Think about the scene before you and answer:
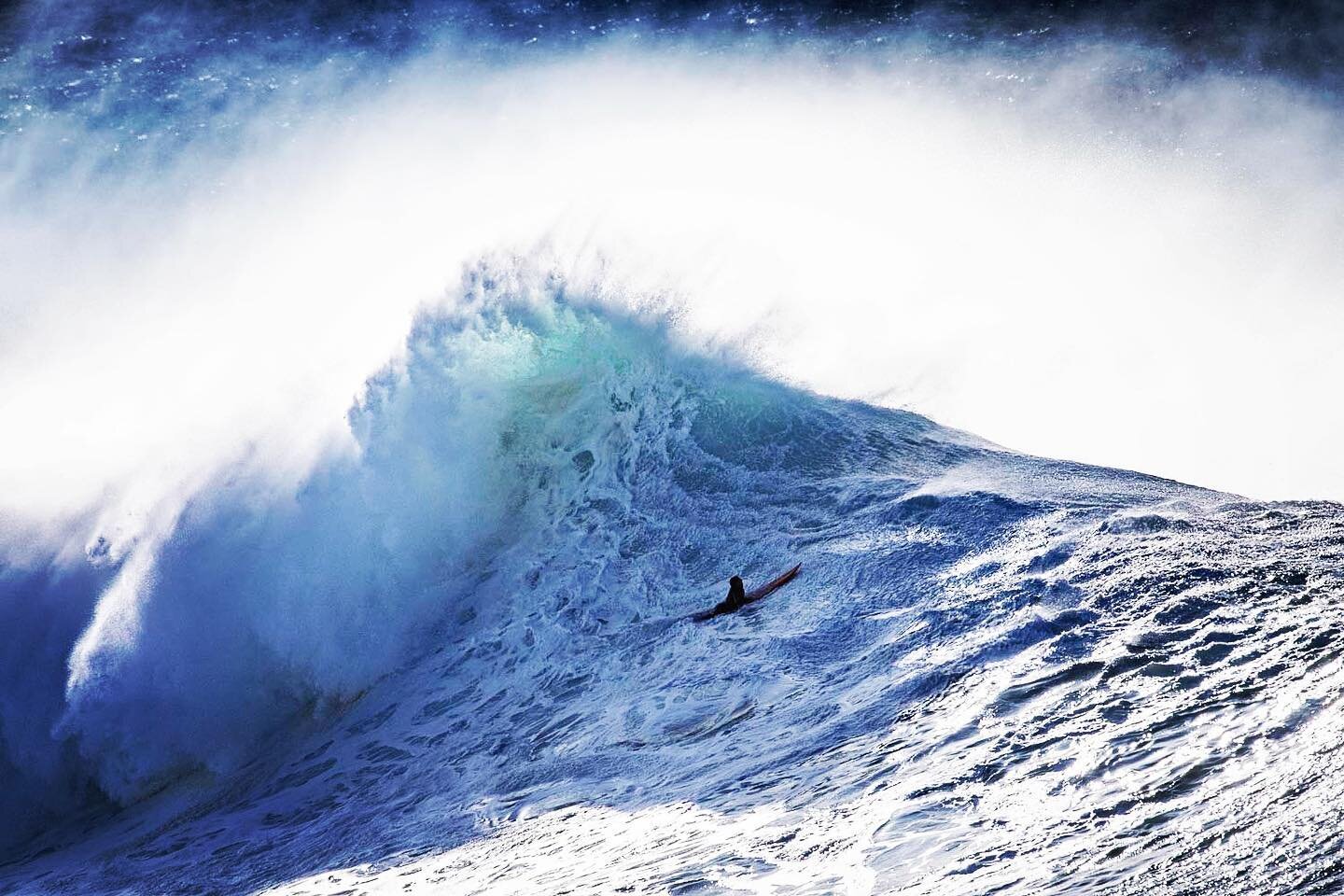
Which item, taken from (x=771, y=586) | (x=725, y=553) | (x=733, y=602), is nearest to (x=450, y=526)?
(x=725, y=553)

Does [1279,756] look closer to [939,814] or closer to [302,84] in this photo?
[939,814]

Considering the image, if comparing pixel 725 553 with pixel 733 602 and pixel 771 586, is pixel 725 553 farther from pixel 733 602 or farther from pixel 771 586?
pixel 733 602

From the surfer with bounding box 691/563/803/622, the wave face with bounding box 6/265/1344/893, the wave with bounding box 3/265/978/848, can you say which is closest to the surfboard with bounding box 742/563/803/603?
the surfer with bounding box 691/563/803/622

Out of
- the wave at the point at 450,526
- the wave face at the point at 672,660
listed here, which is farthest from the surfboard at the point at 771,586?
the wave at the point at 450,526

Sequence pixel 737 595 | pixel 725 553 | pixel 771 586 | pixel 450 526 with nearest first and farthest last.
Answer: pixel 737 595 < pixel 771 586 < pixel 725 553 < pixel 450 526

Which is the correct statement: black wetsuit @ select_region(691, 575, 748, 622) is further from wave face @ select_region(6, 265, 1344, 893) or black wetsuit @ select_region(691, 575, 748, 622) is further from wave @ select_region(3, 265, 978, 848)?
wave @ select_region(3, 265, 978, 848)

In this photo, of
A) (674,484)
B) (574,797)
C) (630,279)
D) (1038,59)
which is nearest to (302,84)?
(1038,59)
